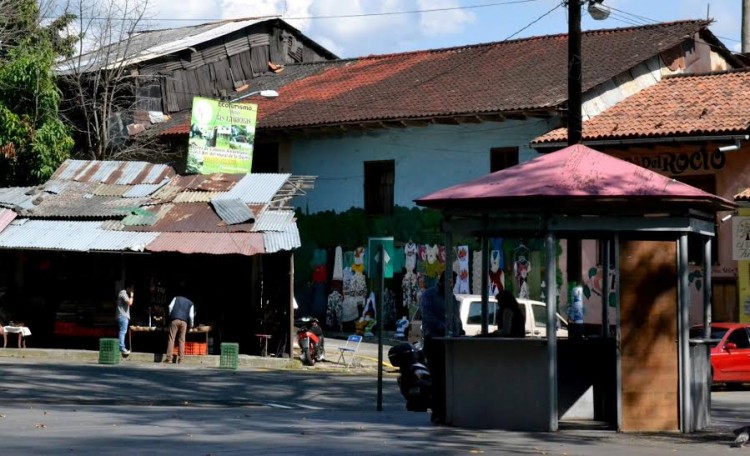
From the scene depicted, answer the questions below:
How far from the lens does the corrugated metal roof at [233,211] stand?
92.4 ft

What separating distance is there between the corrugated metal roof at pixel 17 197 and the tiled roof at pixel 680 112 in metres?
12.5

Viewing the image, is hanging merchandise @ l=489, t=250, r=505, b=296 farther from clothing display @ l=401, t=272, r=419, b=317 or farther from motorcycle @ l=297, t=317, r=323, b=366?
motorcycle @ l=297, t=317, r=323, b=366

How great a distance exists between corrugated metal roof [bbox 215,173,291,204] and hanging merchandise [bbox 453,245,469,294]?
6.51 meters

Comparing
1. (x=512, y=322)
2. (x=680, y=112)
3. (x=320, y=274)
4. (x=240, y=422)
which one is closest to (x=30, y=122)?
(x=320, y=274)

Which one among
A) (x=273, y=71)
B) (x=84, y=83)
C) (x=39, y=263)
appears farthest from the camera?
(x=273, y=71)

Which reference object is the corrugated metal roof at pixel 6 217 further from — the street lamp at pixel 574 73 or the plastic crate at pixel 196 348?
the street lamp at pixel 574 73

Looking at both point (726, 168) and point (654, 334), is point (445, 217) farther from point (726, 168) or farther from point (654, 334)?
point (726, 168)

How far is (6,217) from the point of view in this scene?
29344mm

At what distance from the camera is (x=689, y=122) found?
31.1 m

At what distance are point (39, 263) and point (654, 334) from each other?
19.2 meters

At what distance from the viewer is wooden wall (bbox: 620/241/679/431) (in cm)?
1438

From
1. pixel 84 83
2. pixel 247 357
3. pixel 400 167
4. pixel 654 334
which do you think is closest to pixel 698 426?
pixel 654 334

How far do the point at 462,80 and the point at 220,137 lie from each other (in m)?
8.58

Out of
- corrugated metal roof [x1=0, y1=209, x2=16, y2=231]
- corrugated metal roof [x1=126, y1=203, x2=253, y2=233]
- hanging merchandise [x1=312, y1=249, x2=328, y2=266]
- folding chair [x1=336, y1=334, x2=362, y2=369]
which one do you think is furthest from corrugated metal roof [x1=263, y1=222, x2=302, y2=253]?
hanging merchandise [x1=312, y1=249, x2=328, y2=266]
